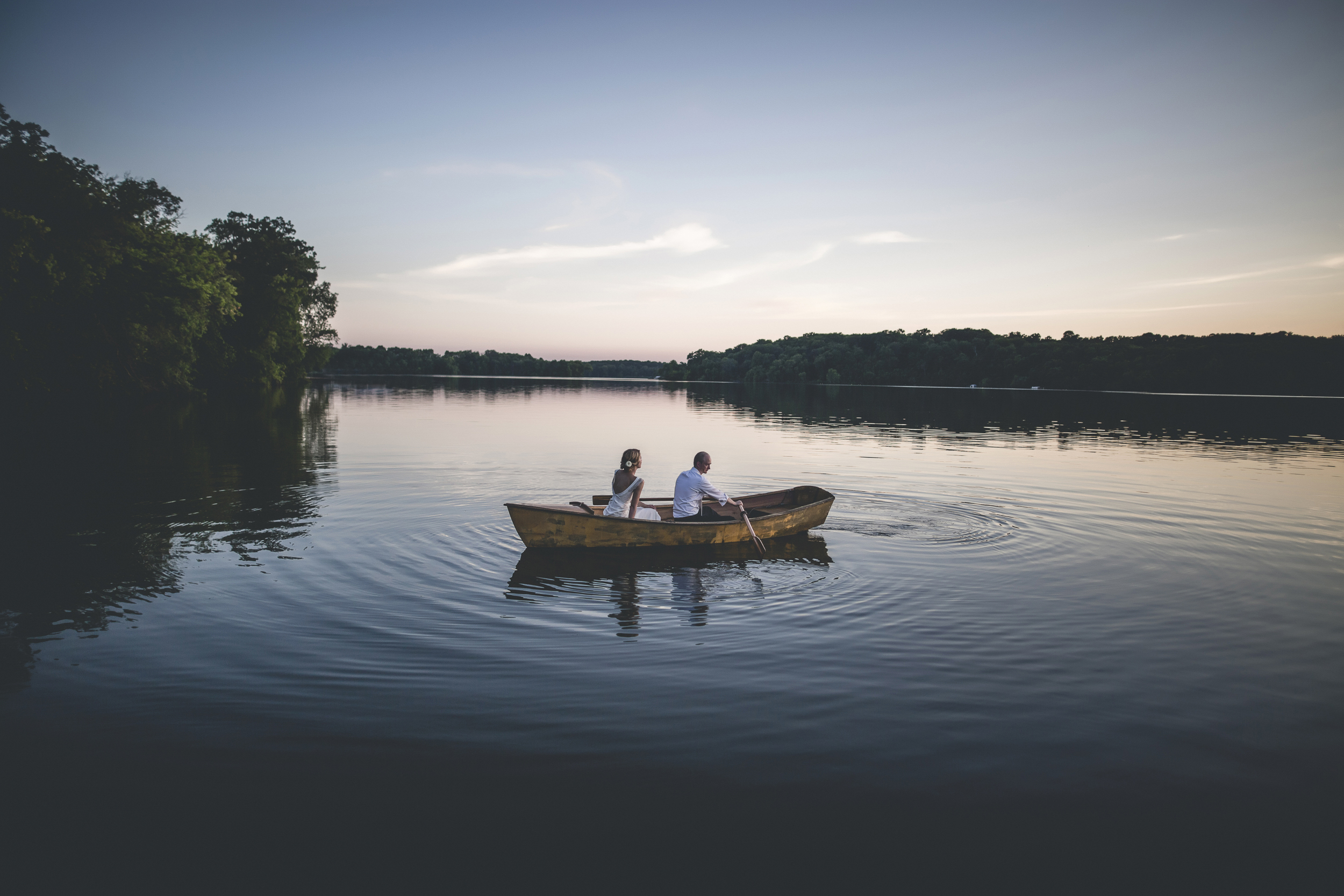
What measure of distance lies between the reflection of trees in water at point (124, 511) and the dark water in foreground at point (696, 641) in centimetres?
10

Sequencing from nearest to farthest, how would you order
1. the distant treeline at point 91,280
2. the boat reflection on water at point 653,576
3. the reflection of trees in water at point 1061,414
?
1. the boat reflection on water at point 653,576
2. the distant treeline at point 91,280
3. the reflection of trees in water at point 1061,414

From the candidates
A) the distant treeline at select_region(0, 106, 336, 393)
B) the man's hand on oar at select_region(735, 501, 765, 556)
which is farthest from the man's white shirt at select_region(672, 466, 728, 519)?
the distant treeline at select_region(0, 106, 336, 393)

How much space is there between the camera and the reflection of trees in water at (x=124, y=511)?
29.2 feet

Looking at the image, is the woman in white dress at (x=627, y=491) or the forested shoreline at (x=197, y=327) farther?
the forested shoreline at (x=197, y=327)

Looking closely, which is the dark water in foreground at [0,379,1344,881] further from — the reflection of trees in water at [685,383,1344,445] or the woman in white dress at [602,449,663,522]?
the reflection of trees in water at [685,383,1344,445]

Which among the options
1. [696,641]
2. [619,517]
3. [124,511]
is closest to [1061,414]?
[619,517]

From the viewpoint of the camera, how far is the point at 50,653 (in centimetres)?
736

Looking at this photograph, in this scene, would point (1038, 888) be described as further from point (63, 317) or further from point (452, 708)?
point (63, 317)

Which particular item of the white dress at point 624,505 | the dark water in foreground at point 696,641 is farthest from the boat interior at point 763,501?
the dark water in foreground at point 696,641

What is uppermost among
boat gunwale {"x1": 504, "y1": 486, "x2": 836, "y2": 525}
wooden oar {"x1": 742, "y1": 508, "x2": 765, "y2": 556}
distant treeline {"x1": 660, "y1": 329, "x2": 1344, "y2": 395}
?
distant treeline {"x1": 660, "y1": 329, "x2": 1344, "y2": 395}

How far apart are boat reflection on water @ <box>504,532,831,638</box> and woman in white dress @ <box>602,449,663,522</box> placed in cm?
72

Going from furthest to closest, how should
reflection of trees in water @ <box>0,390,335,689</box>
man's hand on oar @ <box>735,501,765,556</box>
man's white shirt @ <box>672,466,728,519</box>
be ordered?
man's white shirt @ <box>672,466,728,519</box> → man's hand on oar @ <box>735,501,765,556</box> → reflection of trees in water @ <box>0,390,335,689</box>

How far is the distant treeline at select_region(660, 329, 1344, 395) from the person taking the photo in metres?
101

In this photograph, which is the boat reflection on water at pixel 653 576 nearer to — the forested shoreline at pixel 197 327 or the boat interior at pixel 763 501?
the boat interior at pixel 763 501
